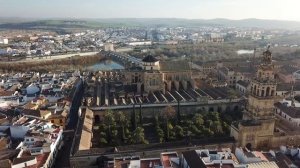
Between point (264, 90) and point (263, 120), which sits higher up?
point (264, 90)

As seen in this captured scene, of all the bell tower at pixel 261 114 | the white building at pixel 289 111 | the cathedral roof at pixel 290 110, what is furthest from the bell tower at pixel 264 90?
the cathedral roof at pixel 290 110

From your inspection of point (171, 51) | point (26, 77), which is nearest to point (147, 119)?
point (26, 77)

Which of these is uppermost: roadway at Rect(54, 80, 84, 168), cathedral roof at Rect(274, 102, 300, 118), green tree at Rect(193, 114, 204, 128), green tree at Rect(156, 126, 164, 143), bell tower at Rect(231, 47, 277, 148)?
bell tower at Rect(231, 47, 277, 148)

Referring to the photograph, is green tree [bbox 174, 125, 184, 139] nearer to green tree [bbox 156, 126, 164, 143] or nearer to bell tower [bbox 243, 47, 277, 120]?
green tree [bbox 156, 126, 164, 143]

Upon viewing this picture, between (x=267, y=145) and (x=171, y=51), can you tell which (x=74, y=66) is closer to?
(x=171, y=51)

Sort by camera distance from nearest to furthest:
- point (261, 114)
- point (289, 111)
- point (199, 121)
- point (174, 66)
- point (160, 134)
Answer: point (261, 114)
point (160, 134)
point (199, 121)
point (289, 111)
point (174, 66)

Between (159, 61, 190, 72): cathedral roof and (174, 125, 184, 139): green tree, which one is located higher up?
(159, 61, 190, 72): cathedral roof

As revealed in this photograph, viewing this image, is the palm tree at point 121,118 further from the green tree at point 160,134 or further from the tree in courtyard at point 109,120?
the green tree at point 160,134

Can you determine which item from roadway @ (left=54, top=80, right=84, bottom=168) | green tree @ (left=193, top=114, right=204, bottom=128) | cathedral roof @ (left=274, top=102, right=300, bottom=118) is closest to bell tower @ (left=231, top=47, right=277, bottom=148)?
green tree @ (left=193, top=114, right=204, bottom=128)

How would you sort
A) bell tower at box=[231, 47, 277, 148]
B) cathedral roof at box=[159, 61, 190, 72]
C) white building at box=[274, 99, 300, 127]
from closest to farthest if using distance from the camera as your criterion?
1. bell tower at box=[231, 47, 277, 148]
2. white building at box=[274, 99, 300, 127]
3. cathedral roof at box=[159, 61, 190, 72]

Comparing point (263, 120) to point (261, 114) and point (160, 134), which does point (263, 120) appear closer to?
point (261, 114)

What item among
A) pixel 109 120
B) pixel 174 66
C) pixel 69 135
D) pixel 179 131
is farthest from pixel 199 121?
pixel 174 66
